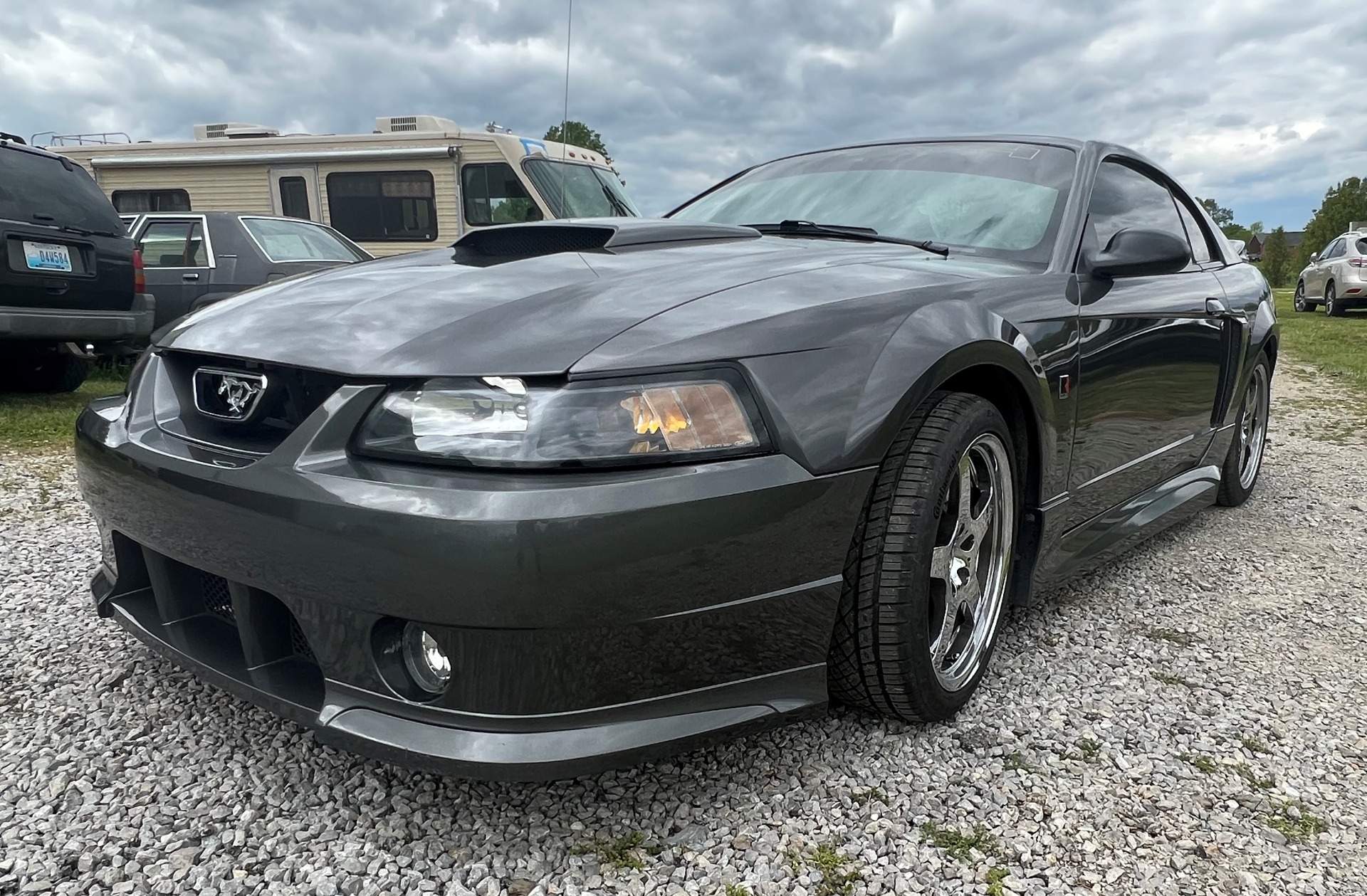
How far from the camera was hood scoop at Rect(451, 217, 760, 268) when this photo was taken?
2250 mm

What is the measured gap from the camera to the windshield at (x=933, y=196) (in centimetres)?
263

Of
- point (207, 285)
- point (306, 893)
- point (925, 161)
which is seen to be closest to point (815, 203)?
point (925, 161)

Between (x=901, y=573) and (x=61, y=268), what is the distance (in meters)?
6.14

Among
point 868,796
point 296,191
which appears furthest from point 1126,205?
point 296,191

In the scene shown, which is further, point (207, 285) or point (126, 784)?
point (207, 285)

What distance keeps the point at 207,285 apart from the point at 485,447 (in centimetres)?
735

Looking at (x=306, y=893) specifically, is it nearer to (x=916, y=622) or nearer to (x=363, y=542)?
(x=363, y=542)

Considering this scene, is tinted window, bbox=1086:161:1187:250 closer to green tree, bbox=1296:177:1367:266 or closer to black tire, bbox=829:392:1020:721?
black tire, bbox=829:392:1020:721

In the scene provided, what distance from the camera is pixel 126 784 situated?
6.07 feet

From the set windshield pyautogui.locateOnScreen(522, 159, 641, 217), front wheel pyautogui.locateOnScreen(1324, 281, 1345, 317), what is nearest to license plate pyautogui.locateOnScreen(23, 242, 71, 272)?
windshield pyautogui.locateOnScreen(522, 159, 641, 217)

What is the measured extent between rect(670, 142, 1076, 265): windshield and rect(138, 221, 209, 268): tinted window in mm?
6208

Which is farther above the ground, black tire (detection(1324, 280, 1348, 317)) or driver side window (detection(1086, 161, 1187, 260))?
driver side window (detection(1086, 161, 1187, 260))

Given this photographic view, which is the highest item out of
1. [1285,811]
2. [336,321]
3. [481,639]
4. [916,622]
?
[336,321]

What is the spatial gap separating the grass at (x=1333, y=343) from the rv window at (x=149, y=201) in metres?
13.1
